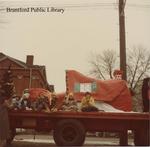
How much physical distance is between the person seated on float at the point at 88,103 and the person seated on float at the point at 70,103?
0.70 feet

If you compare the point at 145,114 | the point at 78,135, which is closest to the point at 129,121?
the point at 145,114

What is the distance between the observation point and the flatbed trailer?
12.6 meters

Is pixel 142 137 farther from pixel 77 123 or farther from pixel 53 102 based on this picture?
pixel 53 102

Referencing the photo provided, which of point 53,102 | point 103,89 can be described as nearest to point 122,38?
point 103,89

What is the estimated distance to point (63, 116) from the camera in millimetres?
12695

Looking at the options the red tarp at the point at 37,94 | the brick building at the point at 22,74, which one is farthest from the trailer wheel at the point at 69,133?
the brick building at the point at 22,74

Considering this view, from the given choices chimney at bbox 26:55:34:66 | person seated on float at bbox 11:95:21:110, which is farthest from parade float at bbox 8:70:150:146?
chimney at bbox 26:55:34:66

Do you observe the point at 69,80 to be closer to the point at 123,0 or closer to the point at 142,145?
the point at 142,145

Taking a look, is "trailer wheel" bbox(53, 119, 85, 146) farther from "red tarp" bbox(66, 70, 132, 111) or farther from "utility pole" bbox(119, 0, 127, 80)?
"utility pole" bbox(119, 0, 127, 80)

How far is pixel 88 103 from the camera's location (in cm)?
1302

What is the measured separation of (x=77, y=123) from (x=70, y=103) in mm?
674

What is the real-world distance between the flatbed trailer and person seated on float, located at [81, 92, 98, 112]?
247mm

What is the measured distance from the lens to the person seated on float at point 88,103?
1284cm

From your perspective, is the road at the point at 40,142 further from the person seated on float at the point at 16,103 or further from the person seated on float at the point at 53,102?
the person seated on float at the point at 53,102
